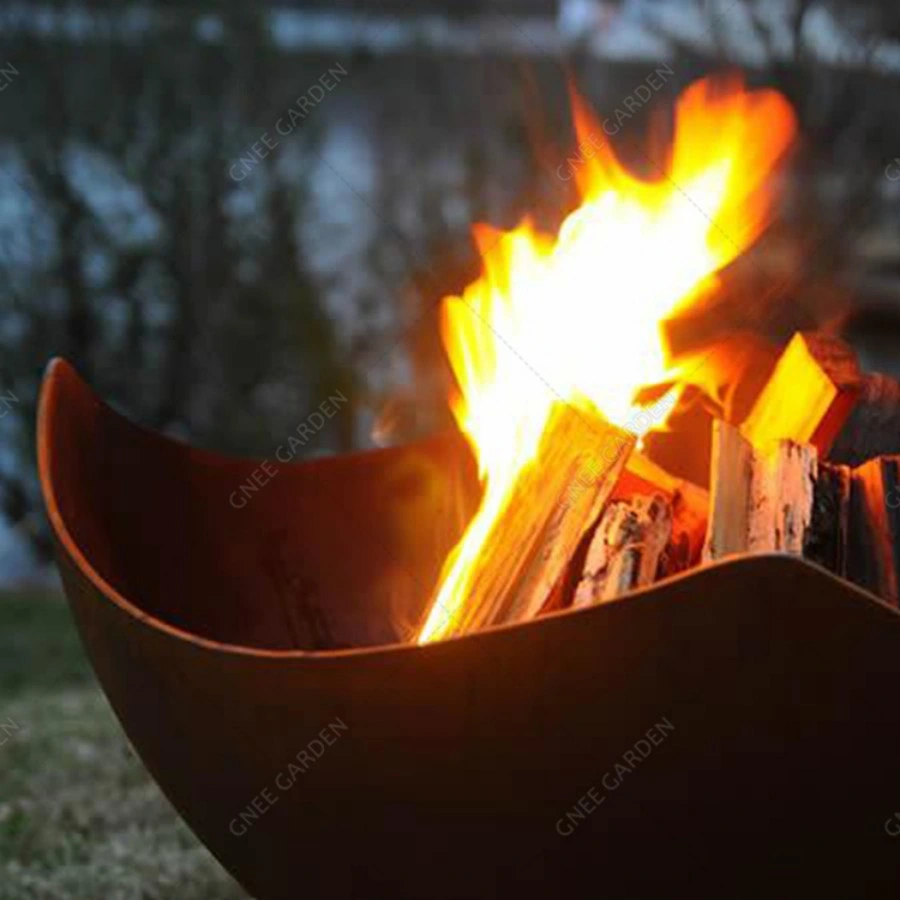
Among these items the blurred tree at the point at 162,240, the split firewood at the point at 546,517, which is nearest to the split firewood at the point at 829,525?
the split firewood at the point at 546,517

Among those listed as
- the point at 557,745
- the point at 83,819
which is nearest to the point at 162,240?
the point at 83,819

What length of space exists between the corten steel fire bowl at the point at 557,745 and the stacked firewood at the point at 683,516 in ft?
1.05

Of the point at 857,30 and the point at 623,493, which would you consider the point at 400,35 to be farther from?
the point at 623,493

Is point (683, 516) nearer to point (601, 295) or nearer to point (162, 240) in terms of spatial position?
point (601, 295)

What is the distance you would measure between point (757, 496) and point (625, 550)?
0.60ft

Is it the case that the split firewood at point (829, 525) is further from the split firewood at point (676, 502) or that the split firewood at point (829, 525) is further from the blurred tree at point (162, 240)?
the blurred tree at point (162, 240)

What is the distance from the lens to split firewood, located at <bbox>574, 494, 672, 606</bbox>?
83.3 inches

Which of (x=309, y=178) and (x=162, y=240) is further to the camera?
(x=309, y=178)

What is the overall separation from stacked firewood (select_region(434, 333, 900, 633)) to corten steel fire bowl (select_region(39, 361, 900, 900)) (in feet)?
1.05

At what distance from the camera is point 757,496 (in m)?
2.17

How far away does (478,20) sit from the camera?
715cm

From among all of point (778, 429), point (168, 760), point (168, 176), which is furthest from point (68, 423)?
point (168, 176)

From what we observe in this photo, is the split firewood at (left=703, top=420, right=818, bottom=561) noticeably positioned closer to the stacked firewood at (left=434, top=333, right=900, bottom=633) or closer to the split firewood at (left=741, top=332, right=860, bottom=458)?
the stacked firewood at (left=434, top=333, right=900, bottom=633)

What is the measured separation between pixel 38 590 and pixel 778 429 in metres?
4.89
